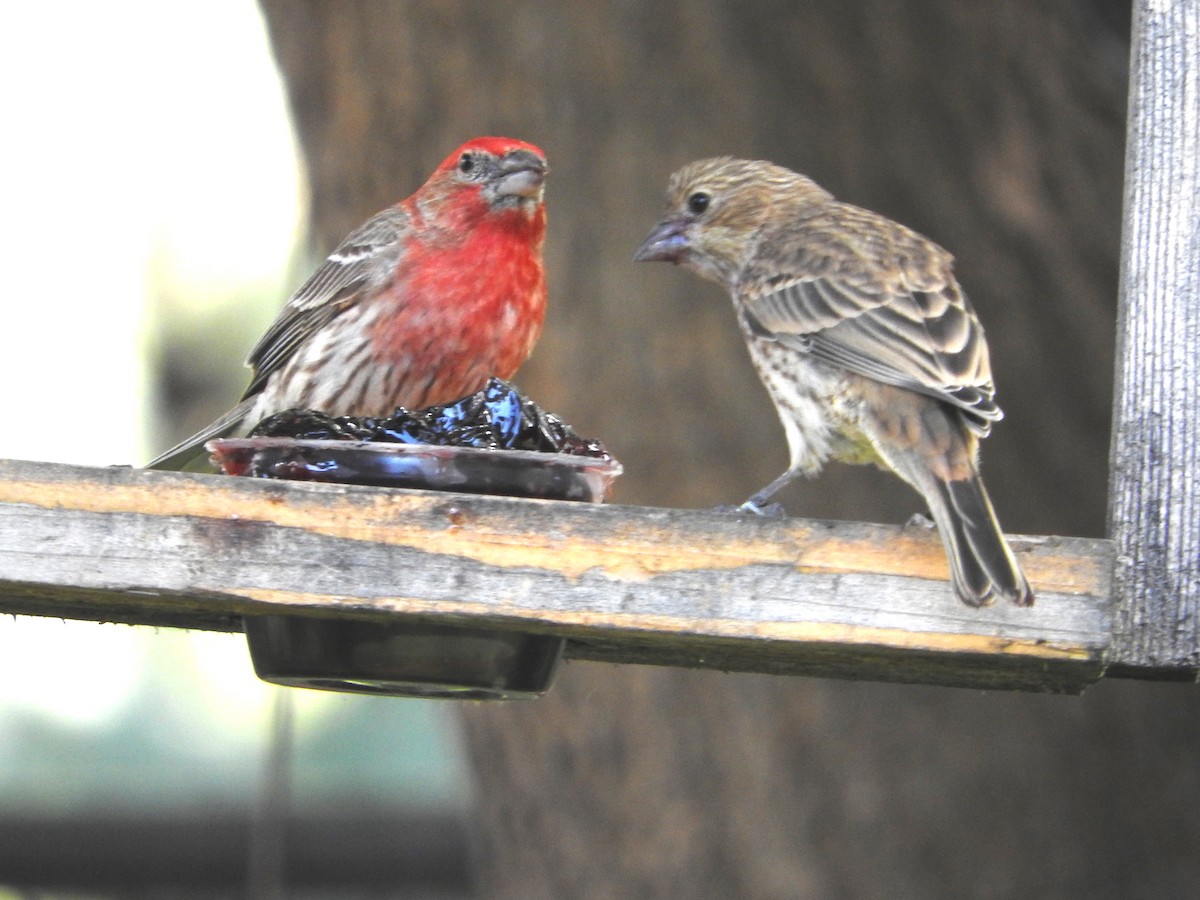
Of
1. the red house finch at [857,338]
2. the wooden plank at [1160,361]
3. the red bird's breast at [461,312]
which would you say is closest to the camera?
the wooden plank at [1160,361]

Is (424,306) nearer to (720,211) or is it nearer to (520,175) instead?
(520,175)

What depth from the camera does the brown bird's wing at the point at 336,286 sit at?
5.02 m

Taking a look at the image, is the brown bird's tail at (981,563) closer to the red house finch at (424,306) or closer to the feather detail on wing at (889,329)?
the feather detail on wing at (889,329)

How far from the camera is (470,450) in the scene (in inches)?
118

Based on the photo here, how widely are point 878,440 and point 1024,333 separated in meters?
2.26

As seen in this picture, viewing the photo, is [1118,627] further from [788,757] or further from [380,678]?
[788,757]

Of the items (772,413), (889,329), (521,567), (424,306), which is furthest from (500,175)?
(521,567)

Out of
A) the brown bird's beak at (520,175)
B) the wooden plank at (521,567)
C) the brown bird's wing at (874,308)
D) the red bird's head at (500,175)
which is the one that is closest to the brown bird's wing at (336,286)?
the red bird's head at (500,175)

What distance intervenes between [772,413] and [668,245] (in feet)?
3.63

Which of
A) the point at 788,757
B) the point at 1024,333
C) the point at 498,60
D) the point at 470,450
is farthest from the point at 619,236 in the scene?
the point at 470,450

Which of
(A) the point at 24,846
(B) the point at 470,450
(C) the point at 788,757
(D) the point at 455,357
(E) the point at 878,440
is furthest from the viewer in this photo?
(A) the point at 24,846

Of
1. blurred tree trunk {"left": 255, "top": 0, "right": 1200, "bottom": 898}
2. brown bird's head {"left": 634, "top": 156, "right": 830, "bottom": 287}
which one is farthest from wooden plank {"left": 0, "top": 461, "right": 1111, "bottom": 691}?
blurred tree trunk {"left": 255, "top": 0, "right": 1200, "bottom": 898}

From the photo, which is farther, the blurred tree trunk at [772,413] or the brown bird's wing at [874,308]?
the blurred tree trunk at [772,413]

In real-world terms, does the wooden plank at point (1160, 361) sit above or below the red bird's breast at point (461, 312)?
above
